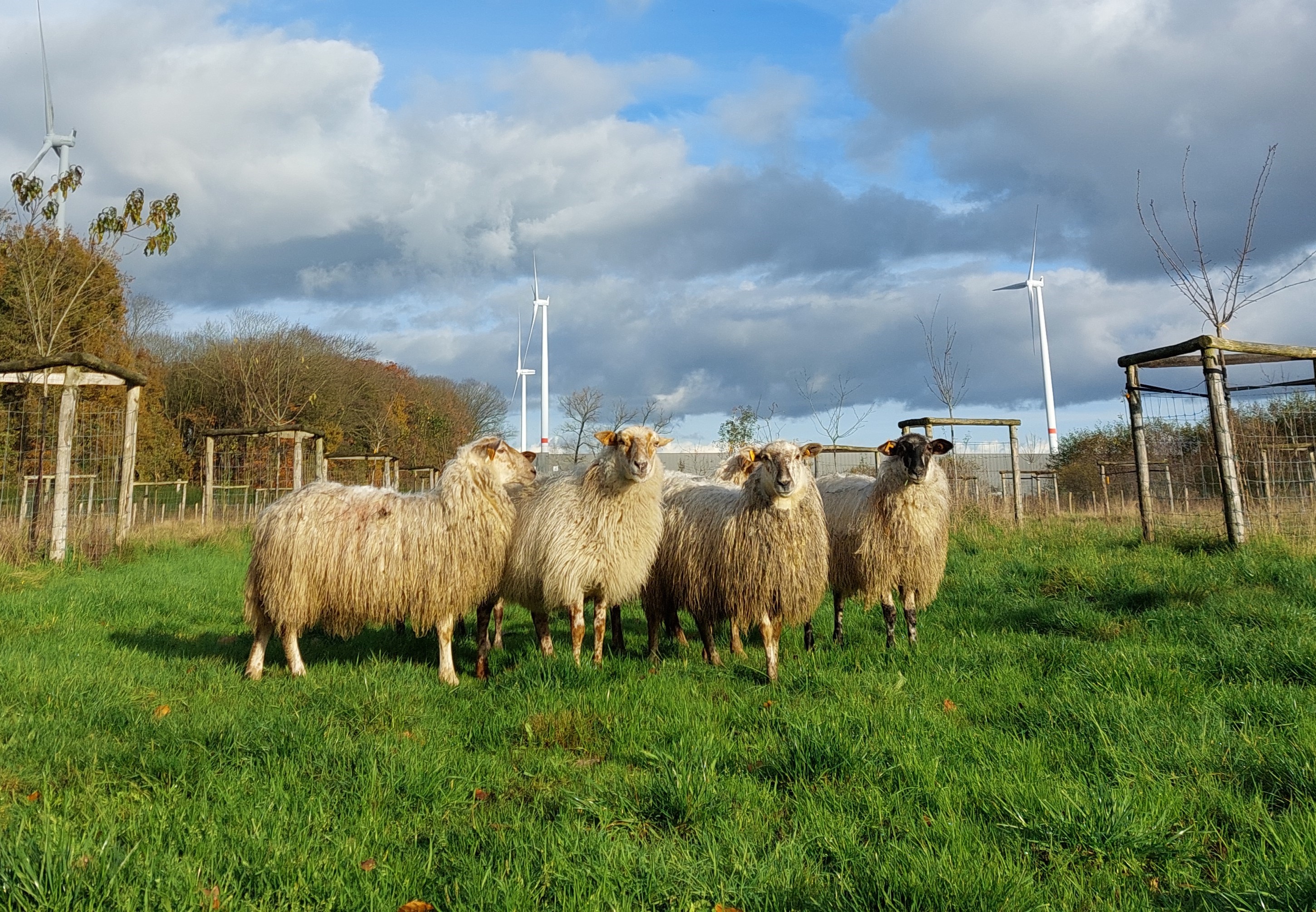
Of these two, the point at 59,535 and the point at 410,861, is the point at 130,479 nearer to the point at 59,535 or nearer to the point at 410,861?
the point at 59,535

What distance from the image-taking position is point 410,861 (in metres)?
3.13

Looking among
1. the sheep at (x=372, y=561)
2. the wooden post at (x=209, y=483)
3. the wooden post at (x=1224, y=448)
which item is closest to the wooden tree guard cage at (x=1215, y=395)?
the wooden post at (x=1224, y=448)

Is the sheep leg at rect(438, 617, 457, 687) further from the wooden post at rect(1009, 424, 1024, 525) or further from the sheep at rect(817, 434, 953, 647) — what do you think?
the wooden post at rect(1009, 424, 1024, 525)

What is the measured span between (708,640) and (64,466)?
34.9 ft

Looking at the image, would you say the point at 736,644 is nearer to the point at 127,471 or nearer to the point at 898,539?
the point at 898,539

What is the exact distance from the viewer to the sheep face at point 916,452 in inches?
321

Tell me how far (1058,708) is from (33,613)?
376 inches

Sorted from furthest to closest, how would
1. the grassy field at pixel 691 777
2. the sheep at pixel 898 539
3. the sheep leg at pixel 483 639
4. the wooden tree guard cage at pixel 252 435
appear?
1. the wooden tree guard cage at pixel 252 435
2. the sheep at pixel 898 539
3. the sheep leg at pixel 483 639
4. the grassy field at pixel 691 777

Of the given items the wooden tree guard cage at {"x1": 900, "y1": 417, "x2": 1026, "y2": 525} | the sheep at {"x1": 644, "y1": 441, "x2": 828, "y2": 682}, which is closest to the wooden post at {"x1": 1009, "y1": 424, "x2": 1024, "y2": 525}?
the wooden tree guard cage at {"x1": 900, "y1": 417, "x2": 1026, "y2": 525}

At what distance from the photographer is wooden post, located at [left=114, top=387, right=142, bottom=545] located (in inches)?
525

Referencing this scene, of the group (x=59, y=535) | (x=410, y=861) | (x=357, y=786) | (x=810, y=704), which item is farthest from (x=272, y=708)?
(x=59, y=535)

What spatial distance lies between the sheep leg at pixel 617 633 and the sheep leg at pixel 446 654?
1.76 metres

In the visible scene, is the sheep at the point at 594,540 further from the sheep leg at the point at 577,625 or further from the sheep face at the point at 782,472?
the sheep face at the point at 782,472

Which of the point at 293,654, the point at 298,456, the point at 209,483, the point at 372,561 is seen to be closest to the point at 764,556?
the point at 372,561
